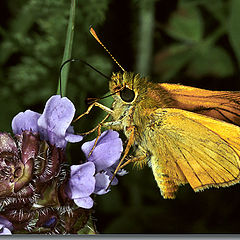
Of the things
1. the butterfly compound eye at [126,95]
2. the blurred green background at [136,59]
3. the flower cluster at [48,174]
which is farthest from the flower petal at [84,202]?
the blurred green background at [136,59]

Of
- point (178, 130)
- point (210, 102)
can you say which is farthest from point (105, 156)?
point (210, 102)

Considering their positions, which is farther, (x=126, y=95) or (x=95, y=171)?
(x=126, y=95)

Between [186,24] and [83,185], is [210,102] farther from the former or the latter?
[186,24]

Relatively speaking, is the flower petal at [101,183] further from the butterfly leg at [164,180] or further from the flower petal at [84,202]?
the butterfly leg at [164,180]

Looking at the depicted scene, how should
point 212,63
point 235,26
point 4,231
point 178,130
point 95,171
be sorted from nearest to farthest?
point 4,231 → point 95,171 → point 178,130 → point 235,26 → point 212,63

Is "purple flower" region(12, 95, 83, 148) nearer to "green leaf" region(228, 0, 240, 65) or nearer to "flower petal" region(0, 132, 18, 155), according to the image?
"flower petal" region(0, 132, 18, 155)
